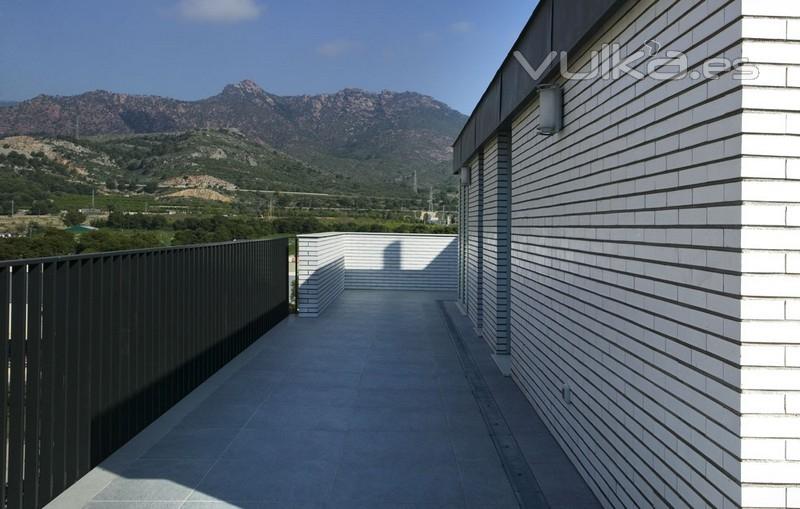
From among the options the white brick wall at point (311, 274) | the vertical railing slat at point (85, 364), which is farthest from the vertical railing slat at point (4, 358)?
the white brick wall at point (311, 274)

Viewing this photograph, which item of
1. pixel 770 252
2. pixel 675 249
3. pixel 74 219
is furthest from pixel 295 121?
pixel 770 252

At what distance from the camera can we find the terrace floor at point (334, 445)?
4.17 meters

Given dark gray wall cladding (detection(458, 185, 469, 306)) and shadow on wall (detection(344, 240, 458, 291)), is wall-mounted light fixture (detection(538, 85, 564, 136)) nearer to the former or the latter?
dark gray wall cladding (detection(458, 185, 469, 306))

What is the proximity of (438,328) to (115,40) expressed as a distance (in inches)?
5177

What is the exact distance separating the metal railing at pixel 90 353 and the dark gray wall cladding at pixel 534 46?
3765 mm

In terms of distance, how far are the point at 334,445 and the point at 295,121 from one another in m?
95.6

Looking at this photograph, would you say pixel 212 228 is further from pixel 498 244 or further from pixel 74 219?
pixel 498 244

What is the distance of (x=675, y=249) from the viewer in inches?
113

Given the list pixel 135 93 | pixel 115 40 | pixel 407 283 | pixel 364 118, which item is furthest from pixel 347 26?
pixel 407 283

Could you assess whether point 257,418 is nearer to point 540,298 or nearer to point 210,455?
point 210,455

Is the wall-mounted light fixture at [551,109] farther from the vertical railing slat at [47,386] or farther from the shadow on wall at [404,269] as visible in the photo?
the shadow on wall at [404,269]

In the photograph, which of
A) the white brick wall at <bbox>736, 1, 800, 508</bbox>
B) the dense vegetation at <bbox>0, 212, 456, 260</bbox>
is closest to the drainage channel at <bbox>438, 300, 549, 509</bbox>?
the white brick wall at <bbox>736, 1, 800, 508</bbox>

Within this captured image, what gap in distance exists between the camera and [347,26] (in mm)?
103938

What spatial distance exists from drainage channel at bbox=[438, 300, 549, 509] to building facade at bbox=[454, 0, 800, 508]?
1.28 feet
